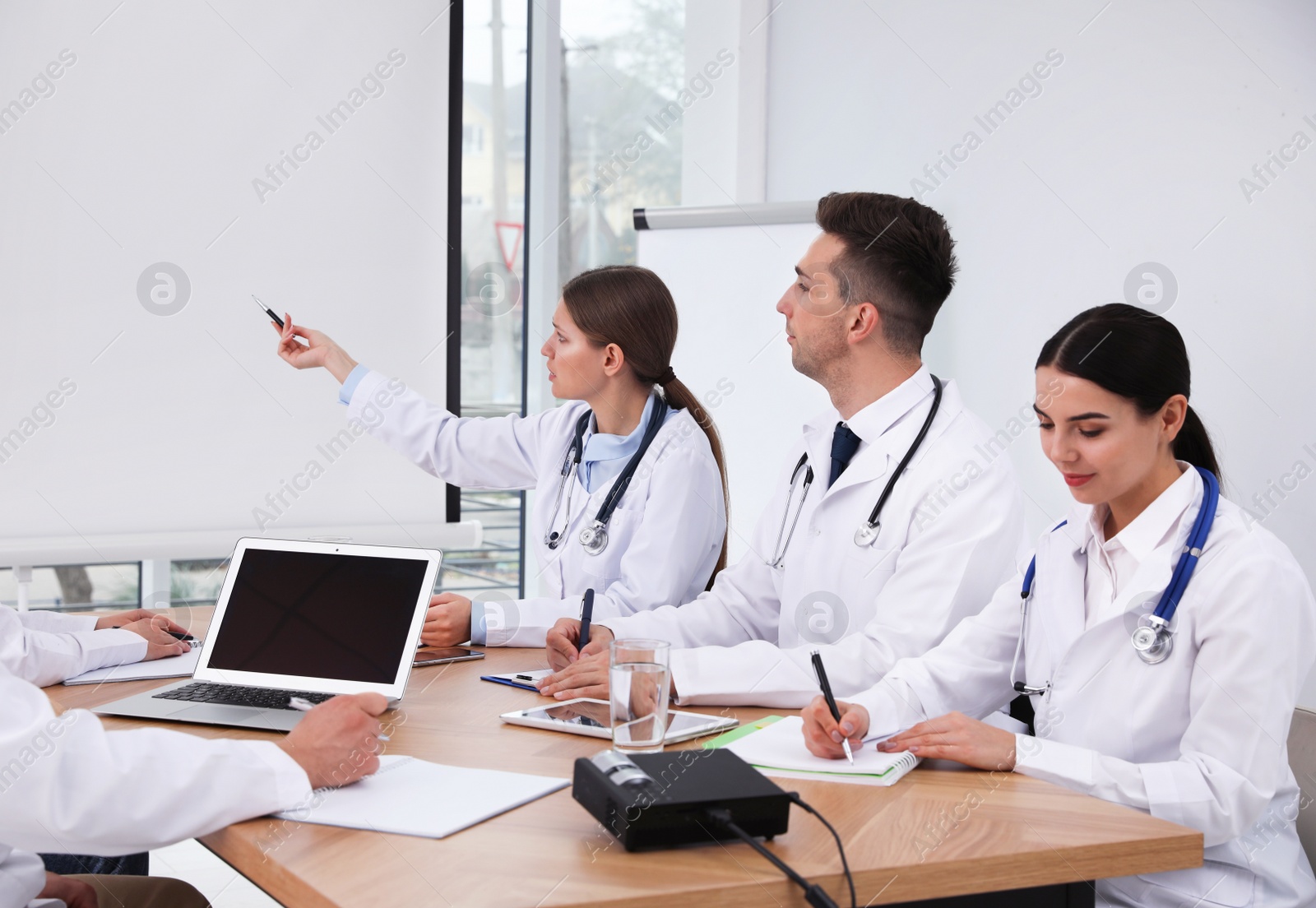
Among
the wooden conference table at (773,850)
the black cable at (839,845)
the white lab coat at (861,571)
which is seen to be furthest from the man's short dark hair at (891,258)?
the black cable at (839,845)

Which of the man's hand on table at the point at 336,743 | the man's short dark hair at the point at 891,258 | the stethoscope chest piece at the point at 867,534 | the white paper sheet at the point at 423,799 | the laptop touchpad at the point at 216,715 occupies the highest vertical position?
the man's short dark hair at the point at 891,258

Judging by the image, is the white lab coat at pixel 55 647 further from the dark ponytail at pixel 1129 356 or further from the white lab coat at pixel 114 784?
the dark ponytail at pixel 1129 356

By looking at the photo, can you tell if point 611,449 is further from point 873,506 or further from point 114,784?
point 114,784

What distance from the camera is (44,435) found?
2861mm

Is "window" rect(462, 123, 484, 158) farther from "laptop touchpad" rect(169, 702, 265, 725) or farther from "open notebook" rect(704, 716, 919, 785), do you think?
"open notebook" rect(704, 716, 919, 785)

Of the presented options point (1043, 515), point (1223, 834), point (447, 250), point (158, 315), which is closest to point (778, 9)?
point (447, 250)

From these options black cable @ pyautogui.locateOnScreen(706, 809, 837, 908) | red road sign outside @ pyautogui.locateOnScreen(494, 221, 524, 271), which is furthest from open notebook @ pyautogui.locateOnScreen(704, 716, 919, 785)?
red road sign outside @ pyautogui.locateOnScreen(494, 221, 524, 271)

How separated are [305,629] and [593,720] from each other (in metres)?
0.46

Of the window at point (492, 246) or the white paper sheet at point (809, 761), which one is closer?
the white paper sheet at point (809, 761)

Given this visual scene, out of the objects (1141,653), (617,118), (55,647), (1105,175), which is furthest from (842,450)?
(617,118)

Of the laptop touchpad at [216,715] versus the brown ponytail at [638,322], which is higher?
the brown ponytail at [638,322]

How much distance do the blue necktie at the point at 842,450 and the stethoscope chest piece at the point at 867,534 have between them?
0.13 m

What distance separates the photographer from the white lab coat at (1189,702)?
131 centimetres

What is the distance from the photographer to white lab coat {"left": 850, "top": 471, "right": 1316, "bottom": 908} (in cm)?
131
